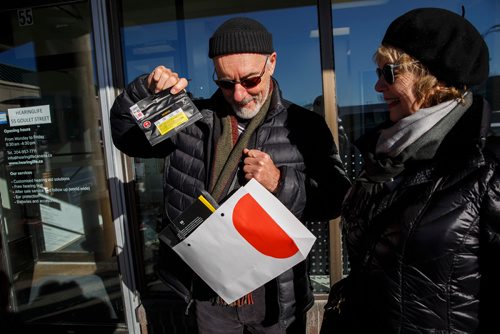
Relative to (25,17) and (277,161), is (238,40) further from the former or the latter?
(25,17)

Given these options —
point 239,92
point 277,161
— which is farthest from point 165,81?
point 277,161

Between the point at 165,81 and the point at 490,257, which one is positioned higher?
the point at 165,81

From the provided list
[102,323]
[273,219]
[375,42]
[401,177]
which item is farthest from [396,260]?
[102,323]

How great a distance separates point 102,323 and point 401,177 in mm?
2942

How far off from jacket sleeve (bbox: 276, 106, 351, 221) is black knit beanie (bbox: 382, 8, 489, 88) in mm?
612

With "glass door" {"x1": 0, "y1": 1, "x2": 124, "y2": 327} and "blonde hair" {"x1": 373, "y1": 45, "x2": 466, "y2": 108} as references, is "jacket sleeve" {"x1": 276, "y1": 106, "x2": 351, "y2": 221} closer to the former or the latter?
"blonde hair" {"x1": 373, "y1": 45, "x2": 466, "y2": 108}

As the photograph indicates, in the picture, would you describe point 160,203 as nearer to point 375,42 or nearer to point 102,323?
point 102,323

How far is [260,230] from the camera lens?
1.34 meters

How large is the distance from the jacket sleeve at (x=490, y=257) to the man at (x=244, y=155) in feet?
2.14

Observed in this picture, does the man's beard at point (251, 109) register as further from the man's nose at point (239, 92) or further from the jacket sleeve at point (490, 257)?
the jacket sleeve at point (490, 257)

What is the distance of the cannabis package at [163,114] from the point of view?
1386 millimetres

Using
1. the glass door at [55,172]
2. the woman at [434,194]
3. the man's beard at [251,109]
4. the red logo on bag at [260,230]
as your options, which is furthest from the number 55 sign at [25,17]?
the woman at [434,194]

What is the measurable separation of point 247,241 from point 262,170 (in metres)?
0.28

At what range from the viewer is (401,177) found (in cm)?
108
